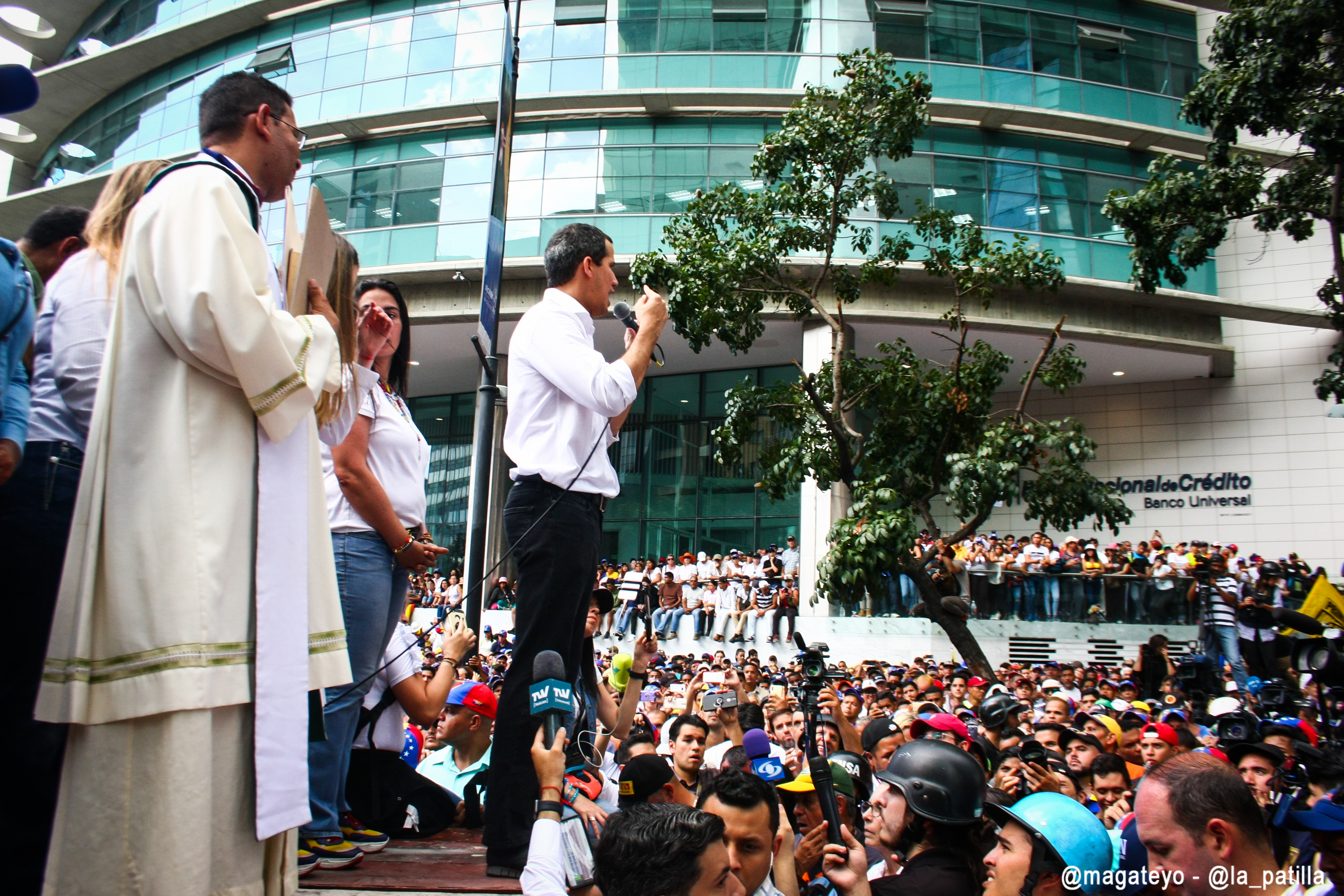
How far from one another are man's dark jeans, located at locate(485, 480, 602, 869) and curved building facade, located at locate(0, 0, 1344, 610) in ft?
50.7

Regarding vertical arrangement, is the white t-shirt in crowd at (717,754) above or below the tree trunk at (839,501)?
below

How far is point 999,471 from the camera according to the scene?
406 inches

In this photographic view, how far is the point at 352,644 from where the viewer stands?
9.70ft

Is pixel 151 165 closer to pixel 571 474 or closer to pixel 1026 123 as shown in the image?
pixel 571 474

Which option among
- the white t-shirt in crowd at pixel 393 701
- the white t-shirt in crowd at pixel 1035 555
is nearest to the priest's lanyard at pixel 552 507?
the white t-shirt in crowd at pixel 393 701

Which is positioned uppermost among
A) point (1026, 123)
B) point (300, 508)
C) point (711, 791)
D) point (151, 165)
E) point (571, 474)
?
point (1026, 123)

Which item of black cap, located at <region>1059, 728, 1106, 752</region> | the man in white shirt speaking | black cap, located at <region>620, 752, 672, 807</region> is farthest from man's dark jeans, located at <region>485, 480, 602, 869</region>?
black cap, located at <region>1059, 728, 1106, 752</region>

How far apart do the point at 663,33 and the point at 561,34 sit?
2346mm

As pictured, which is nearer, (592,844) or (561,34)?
(592,844)

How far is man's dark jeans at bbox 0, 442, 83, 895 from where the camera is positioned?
181 centimetres

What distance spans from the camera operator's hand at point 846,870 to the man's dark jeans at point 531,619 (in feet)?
3.09

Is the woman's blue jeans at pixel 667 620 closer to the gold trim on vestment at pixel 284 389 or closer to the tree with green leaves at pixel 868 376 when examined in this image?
the tree with green leaves at pixel 868 376

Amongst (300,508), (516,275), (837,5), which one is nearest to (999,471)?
(300,508)

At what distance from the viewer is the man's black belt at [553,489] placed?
293 cm
